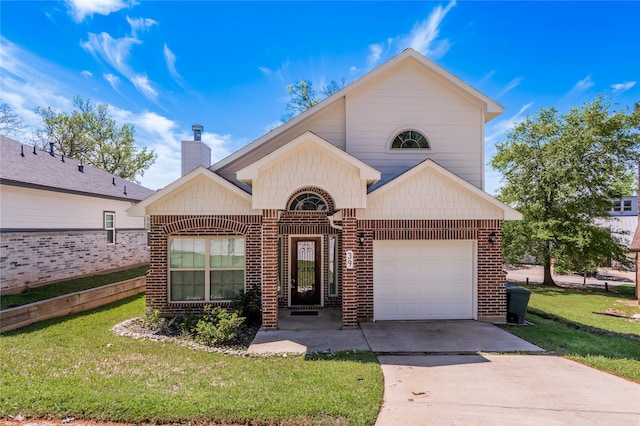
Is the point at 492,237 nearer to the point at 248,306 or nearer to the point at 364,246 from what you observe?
the point at 364,246

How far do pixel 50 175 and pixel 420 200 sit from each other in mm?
14548

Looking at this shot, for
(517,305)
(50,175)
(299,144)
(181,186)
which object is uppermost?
(299,144)

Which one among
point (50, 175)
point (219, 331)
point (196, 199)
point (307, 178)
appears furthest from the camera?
point (50, 175)

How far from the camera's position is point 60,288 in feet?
37.6

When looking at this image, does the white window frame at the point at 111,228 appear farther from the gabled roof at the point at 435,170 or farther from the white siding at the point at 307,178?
the gabled roof at the point at 435,170

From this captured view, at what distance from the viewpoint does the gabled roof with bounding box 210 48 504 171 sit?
971cm

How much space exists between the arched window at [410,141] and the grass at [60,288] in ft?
38.8

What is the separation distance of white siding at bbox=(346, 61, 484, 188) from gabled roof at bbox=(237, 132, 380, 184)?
2056 mm

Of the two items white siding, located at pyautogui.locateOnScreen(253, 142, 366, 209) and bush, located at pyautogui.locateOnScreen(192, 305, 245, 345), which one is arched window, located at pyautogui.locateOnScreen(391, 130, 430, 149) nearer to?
white siding, located at pyautogui.locateOnScreen(253, 142, 366, 209)

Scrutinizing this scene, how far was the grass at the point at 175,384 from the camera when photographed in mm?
4270

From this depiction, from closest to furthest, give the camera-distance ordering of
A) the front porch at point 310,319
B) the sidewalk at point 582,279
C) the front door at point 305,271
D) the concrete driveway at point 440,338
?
1. the concrete driveway at point 440,338
2. the front porch at point 310,319
3. the front door at point 305,271
4. the sidewalk at point 582,279

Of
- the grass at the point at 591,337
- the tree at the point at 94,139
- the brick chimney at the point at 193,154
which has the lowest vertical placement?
the grass at the point at 591,337

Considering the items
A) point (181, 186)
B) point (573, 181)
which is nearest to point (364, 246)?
point (181, 186)

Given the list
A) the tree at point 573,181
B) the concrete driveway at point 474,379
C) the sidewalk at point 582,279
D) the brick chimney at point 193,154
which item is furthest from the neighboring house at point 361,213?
the sidewalk at point 582,279
